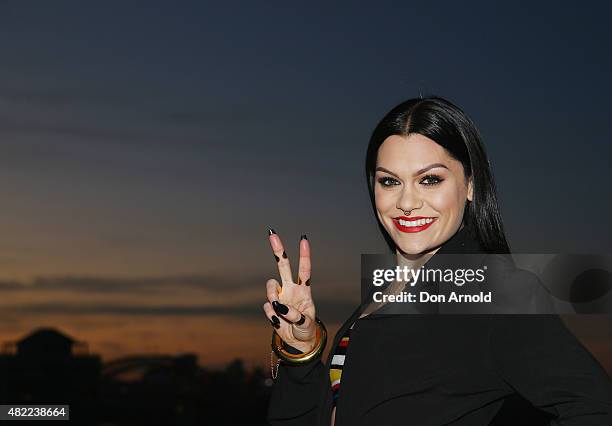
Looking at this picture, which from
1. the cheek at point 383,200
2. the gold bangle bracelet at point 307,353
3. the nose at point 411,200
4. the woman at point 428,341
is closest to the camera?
the woman at point 428,341

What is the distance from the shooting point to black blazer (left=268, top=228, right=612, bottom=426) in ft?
8.84

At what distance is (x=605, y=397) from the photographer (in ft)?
8.61

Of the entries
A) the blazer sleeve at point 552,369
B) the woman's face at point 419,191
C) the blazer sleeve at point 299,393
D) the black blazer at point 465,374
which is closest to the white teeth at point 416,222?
the woman's face at point 419,191

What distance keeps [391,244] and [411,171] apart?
0.50 meters

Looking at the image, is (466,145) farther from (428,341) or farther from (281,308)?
(281,308)

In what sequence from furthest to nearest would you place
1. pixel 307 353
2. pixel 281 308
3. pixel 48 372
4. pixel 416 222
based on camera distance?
pixel 48 372
pixel 307 353
pixel 281 308
pixel 416 222

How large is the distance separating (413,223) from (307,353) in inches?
31.4

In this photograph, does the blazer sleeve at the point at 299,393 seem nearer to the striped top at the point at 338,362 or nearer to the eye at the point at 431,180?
the striped top at the point at 338,362

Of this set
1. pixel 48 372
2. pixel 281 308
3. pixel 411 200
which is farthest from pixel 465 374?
pixel 48 372

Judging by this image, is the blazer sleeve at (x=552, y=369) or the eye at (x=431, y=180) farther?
the eye at (x=431, y=180)

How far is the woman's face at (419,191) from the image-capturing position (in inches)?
131

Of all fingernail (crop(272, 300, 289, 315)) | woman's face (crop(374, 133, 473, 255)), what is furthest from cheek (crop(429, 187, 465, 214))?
fingernail (crop(272, 300, 289, 315))

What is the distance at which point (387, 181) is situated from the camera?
11.5 ft

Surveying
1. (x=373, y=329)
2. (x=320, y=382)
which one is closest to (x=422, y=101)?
(x=373, y=329)
